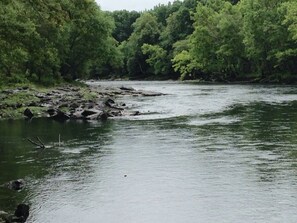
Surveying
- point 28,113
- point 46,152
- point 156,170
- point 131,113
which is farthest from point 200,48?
point 156,170

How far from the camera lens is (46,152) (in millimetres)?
23719

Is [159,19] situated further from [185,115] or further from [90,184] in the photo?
[90,184]

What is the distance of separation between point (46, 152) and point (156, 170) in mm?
6771

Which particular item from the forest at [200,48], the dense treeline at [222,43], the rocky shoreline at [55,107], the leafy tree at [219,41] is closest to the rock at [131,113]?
the rocky shoreline at [55,107]

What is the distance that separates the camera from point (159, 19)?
527ft

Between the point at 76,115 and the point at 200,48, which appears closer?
the point at 76,115

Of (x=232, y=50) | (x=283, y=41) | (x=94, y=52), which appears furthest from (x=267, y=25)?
(x=94, y=52)

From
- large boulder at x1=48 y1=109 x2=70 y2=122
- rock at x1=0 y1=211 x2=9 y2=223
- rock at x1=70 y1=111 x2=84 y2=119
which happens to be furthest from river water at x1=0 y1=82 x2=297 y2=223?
rock at x1=70 y1=111 x2=84 y2=119

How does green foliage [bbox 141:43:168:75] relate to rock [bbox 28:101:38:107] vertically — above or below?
above

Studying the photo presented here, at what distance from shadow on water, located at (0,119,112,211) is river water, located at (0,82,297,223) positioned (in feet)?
0.13

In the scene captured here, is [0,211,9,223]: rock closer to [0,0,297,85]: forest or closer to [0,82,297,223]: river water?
[0,82,297,223]: river water

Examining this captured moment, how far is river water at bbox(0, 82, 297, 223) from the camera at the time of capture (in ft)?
46.8

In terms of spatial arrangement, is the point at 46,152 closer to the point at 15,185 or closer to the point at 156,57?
the point at 15,185

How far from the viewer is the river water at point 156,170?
1427 cm
